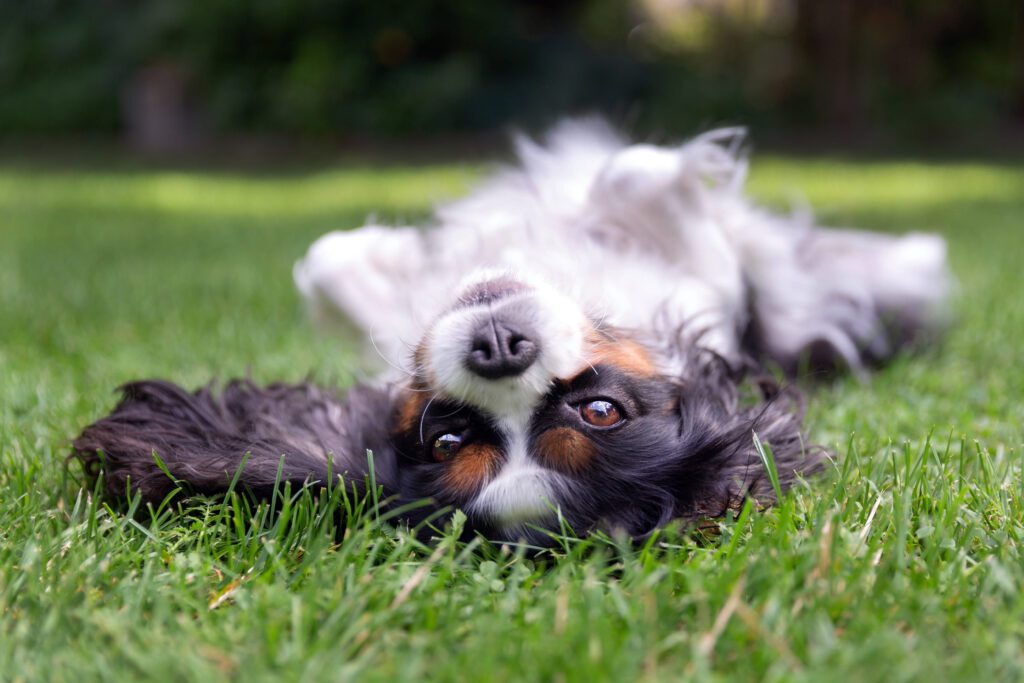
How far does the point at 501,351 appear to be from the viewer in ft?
7.29

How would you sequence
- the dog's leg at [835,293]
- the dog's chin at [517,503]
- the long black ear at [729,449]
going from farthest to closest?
the dog's leg at [835,293] < the long black ear at [729,449] < the dog's chin at [517,503]

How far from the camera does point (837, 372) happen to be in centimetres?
353

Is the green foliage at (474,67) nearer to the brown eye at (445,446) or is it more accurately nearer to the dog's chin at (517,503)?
the brown eye at (445,446)

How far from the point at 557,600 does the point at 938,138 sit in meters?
15.1

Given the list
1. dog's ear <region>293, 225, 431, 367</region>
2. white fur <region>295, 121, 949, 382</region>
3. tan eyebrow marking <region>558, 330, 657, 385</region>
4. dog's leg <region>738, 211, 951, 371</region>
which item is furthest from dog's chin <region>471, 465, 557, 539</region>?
dog's leg <region>738, 211, 951, 371</region>

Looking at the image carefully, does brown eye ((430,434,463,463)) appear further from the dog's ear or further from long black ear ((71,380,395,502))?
the dog's ear

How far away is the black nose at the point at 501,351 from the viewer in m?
2.22

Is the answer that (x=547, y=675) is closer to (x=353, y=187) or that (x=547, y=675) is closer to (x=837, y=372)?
(x=837, y=372)

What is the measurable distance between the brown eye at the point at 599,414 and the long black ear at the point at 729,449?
0.17m

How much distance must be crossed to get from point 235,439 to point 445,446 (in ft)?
1.79

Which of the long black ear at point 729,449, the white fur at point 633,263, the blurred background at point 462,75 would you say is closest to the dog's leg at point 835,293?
the white fur at point 633,263

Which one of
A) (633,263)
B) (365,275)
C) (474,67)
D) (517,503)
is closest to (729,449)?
(517,503)

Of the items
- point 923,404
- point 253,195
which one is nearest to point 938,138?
point 253,195

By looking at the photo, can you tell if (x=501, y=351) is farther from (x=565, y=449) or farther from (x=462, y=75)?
(x=462, y=75)
